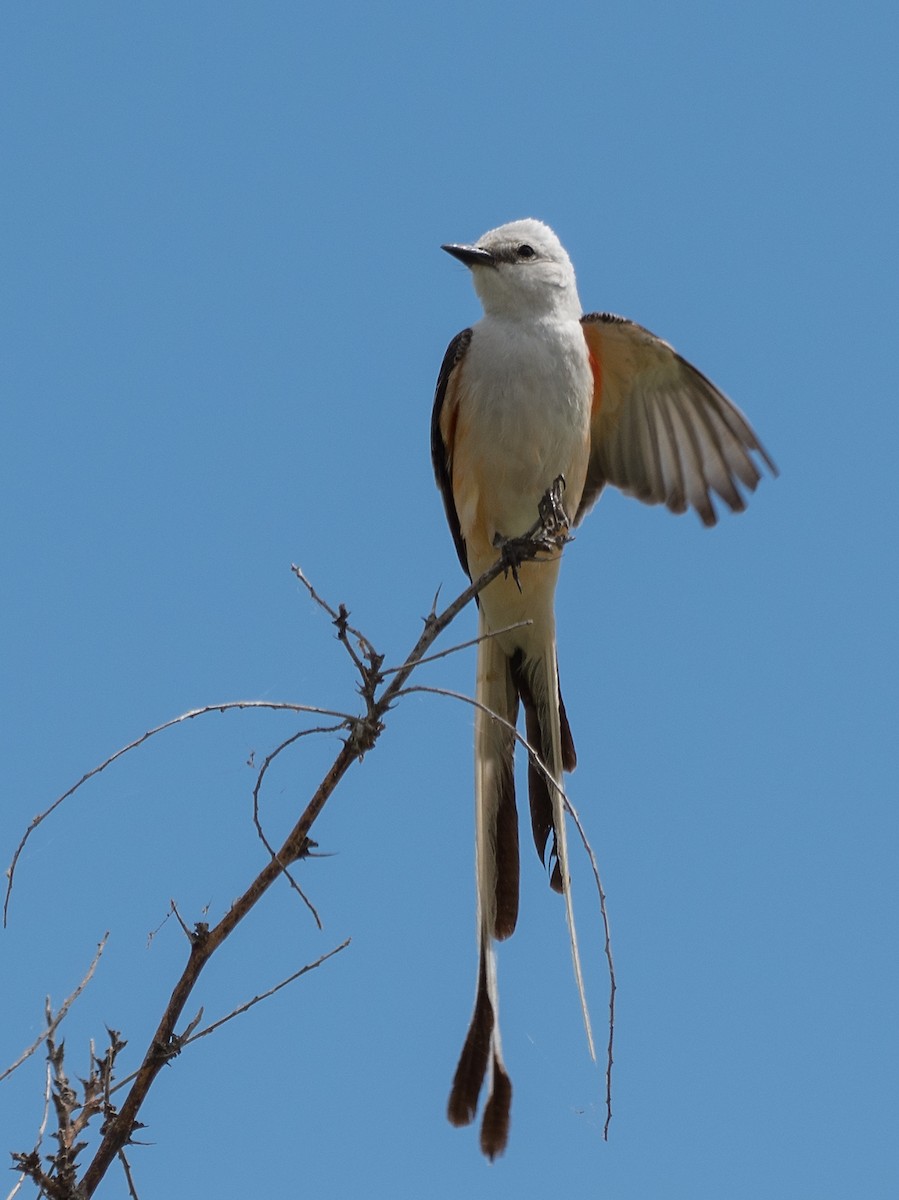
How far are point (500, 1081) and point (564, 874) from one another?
2.31ft

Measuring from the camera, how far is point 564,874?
381cm

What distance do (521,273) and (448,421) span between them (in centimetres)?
56

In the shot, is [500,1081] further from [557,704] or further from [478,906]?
[557,704]

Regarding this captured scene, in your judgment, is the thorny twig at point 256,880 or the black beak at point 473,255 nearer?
the thorny twig at point 256,880

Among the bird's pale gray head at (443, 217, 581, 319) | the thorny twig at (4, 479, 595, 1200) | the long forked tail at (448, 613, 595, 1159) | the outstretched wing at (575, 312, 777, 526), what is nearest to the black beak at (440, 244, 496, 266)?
the bird's pale gray head at (443, 217, 581, 319)

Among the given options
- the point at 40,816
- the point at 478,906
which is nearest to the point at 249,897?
the point at 40,816

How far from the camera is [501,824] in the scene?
157 inches

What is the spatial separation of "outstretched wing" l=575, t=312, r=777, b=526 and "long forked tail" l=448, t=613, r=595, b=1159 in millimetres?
833

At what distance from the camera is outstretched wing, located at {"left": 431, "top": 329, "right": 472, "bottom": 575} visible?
462 cm

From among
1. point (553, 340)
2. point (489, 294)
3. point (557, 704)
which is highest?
point (489, 294)

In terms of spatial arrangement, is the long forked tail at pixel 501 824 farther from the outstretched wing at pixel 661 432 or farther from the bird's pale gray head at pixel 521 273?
the bird's pale gray head at pixel 521 273

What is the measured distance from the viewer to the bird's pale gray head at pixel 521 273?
4.65 m

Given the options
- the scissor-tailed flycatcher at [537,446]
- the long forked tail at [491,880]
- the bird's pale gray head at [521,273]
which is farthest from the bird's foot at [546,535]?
the bird's pale gray head at [521,273]

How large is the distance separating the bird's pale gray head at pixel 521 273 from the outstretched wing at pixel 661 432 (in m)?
0.16
